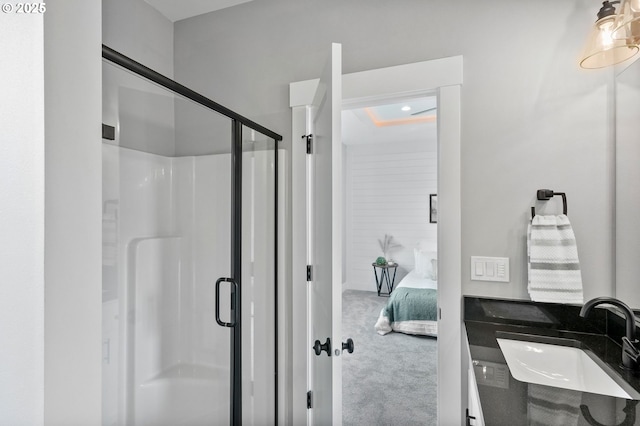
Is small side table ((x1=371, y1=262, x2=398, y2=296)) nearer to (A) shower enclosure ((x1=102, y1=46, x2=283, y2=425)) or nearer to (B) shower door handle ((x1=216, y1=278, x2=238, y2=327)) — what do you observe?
(A) shower enclosure ((x1=102, y1=46, x2=283, y2=425))

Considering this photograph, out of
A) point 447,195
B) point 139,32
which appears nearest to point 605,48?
point 447,195

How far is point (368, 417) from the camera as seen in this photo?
2287mm

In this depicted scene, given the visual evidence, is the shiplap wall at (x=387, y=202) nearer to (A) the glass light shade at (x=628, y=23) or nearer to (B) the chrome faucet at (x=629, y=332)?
(A) the glass light shade at (x=628, y=23)

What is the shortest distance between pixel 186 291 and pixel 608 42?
2.29m

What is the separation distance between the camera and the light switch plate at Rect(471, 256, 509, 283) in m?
1.56

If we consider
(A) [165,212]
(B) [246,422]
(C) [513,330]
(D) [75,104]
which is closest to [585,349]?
(C) [513,330]

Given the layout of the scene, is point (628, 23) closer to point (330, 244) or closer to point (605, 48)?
point (605, 48)

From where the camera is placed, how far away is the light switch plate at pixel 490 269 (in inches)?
61.3

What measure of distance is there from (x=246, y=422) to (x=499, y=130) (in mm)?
2036

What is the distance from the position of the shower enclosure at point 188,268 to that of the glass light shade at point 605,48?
155 cm

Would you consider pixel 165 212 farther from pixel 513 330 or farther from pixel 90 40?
pixel 513 330

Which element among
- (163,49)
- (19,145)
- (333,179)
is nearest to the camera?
(19,145)

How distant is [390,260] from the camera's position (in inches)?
219

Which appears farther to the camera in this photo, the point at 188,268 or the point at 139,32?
the point at 139,32
